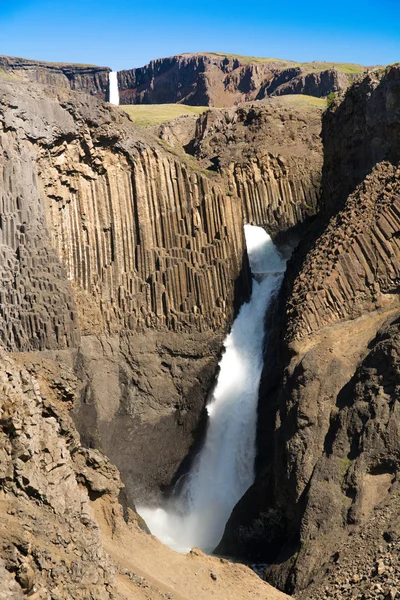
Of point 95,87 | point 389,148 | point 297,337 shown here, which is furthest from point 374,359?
point 95,87

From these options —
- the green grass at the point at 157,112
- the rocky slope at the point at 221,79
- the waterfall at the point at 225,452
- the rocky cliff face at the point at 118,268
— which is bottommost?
the waterfall at the point at 225,452

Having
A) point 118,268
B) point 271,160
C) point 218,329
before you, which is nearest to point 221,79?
point 271,160

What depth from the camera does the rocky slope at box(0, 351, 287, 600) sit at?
14.8 metres

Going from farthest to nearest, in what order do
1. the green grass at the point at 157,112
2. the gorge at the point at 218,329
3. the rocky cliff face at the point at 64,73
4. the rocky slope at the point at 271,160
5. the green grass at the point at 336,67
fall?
the rocky cliff face at the point at 64,73
the green grass at the point at 336,67
the green grass at the point at 157,112
the rocky slope at the point at 271,160
the gorge at the point at 218,329

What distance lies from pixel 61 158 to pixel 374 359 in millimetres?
19105

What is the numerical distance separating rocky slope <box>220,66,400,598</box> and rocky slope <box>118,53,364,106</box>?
197 ft

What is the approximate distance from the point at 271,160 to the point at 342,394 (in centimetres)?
2289

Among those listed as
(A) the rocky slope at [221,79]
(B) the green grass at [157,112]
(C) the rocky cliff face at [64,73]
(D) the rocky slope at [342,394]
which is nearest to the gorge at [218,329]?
(D) the rocky slope at [342,394]

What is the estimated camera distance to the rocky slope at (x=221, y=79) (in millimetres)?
99156

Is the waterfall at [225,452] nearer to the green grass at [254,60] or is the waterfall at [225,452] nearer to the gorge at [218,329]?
the gorge at [218,329]

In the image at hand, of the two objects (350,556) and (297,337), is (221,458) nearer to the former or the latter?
(297,337)

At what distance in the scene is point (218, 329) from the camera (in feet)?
142

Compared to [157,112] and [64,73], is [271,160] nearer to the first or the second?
[157,112]

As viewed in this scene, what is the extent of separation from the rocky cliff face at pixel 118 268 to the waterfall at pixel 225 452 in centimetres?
85
